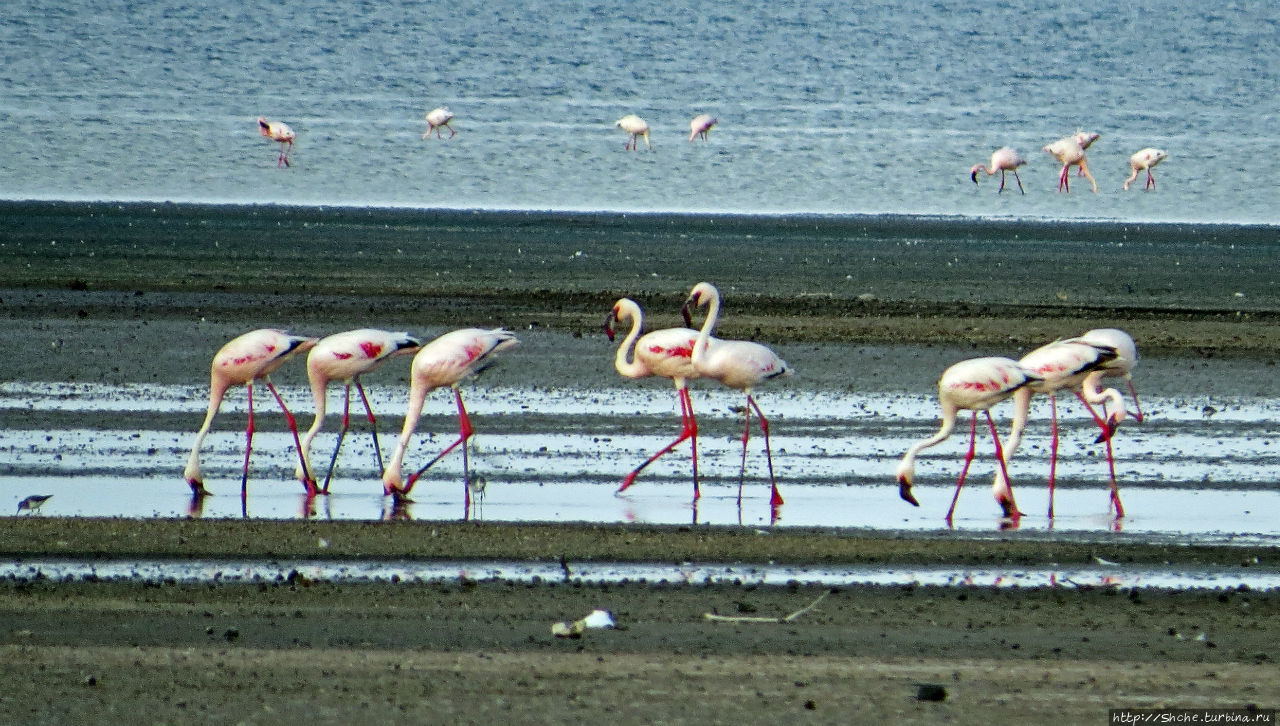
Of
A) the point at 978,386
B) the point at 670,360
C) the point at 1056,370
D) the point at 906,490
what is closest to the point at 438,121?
the point at 670,360

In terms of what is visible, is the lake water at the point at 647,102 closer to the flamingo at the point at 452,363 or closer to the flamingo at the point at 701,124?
the flamingo at the point at 701,124

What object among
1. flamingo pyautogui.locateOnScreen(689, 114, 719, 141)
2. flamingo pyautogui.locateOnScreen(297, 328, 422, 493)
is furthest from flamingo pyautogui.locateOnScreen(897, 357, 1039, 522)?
flamingo pyautogui.locateOnScreen(689, 114, 719, 141)

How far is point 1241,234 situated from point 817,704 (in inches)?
942

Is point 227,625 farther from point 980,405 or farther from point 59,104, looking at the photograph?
point 59,104

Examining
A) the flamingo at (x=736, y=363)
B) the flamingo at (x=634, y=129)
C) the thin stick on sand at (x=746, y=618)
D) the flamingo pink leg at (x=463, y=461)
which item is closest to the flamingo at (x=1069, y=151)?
the flamingo at (x=634, y=129)

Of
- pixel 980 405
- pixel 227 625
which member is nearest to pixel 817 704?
pixel 227 625

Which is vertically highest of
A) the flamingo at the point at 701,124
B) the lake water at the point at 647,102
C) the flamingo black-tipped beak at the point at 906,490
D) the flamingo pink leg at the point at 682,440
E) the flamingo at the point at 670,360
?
the flamingo at the point at 670,360

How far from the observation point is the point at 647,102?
47.5 meters

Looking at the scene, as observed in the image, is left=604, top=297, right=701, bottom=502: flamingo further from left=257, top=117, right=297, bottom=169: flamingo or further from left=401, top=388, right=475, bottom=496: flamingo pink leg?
left=257, top=117, right=297, bottom=169: flamingo

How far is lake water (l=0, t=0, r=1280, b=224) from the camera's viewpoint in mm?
34094

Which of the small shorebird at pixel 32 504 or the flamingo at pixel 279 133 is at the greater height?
the small shorebird at pixel 32 504

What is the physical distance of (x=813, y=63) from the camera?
55.3 m

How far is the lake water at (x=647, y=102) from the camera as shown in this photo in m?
34.1

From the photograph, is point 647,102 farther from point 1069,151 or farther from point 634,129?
point 1069,151
